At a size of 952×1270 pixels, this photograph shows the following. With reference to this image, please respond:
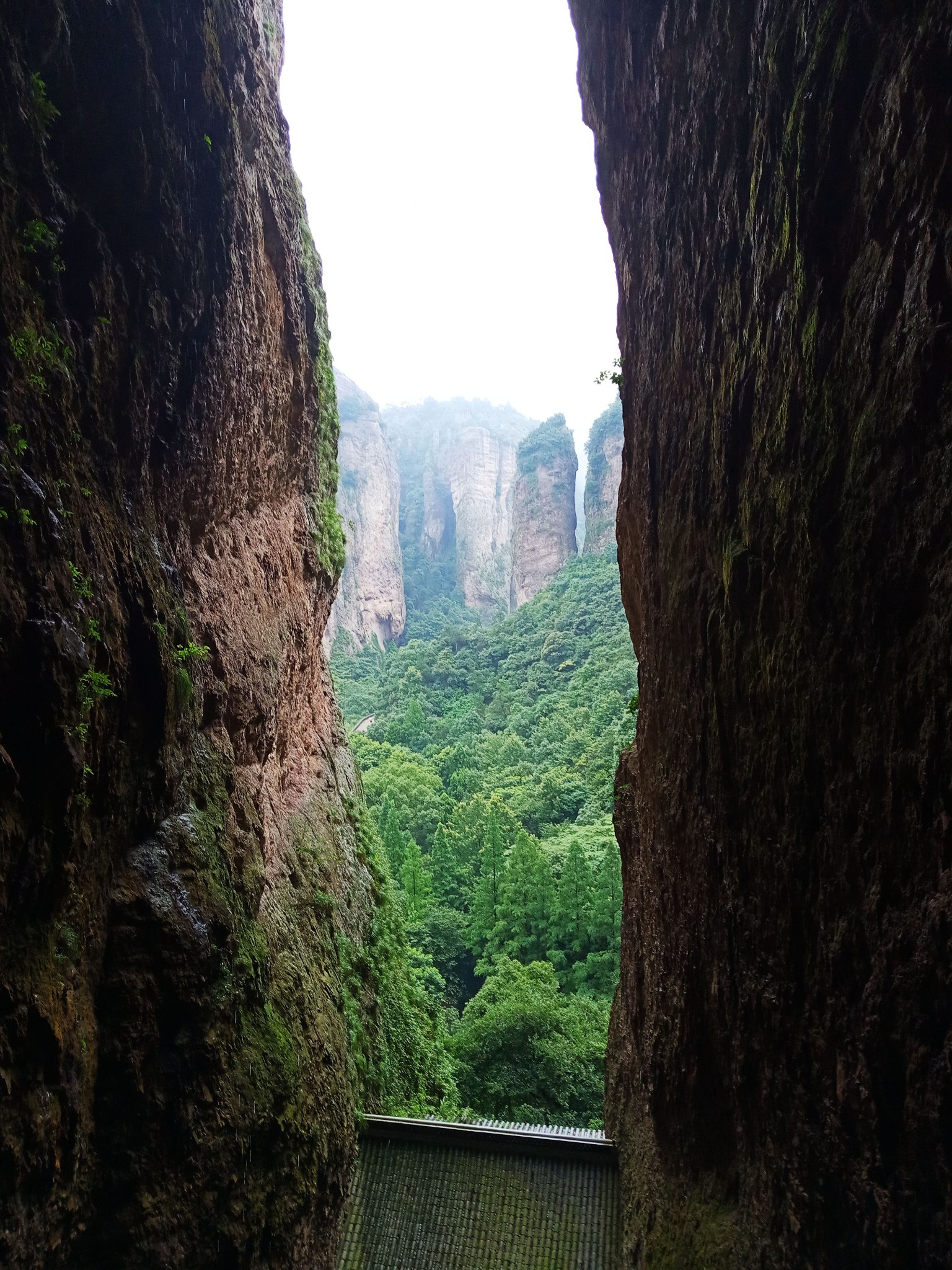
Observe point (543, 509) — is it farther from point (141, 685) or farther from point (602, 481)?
point (141, 685)

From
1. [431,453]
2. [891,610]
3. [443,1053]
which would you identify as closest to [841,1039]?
[891,610]

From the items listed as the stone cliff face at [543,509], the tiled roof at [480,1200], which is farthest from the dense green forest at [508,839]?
the stone cliff face at [543,509]

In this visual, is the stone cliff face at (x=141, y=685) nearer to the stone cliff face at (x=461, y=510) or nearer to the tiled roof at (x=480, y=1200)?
the tiled roof at (x=480, y=1200)

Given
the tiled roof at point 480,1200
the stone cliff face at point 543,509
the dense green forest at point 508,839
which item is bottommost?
the tiled roof at point 480,1200

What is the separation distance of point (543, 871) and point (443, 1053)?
887cm

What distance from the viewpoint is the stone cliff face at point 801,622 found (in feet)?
10.9

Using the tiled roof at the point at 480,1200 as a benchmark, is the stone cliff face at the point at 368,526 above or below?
above

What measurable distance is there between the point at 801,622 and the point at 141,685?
19.5ft

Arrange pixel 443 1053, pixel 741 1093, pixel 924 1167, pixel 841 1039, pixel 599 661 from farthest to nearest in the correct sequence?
pixel 599 661, pixel 443 1053, pixel 741 1093, pixel 841 1039, pixel 924 1167

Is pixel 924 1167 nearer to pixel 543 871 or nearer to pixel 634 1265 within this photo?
pixel 634 1265

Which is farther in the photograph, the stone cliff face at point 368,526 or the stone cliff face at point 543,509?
the stone cliff face at point 368,526

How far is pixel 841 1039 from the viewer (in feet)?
14.3

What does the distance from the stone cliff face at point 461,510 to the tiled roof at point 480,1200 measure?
80055 millimetres

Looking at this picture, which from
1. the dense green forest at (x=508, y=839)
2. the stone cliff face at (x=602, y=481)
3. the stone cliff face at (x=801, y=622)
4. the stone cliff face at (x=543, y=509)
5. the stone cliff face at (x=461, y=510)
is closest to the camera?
the stone cliff face at (x=801, y=622)
